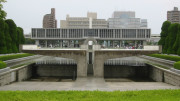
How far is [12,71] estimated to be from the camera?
22.7 m

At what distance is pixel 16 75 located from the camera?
79.5 feet

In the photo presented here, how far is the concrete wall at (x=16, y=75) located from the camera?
798 inches

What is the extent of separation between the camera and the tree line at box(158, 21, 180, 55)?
35.5 meters

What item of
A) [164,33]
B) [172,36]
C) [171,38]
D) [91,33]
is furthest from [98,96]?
[91,33]

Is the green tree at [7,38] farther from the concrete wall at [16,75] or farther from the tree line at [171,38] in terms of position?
the tree line at [171,38]

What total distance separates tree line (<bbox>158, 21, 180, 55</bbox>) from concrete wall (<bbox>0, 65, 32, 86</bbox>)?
24.1m

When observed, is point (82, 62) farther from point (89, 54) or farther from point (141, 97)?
point (141, 97)

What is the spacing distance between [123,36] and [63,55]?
266 feet

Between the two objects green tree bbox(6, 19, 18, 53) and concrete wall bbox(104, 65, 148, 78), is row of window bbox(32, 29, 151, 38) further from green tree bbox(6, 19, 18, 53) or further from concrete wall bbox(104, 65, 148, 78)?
concrete wall bbox(104, 65, 148, 78)

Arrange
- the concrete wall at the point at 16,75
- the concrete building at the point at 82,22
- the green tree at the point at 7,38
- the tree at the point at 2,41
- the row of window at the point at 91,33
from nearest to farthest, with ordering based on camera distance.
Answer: the concrete wall at the point at 16,75, the tree at the point at 2,41, the green tree at the point at 7,38, the row of window at the point at 91,33, the concrete building at the point at 82,22

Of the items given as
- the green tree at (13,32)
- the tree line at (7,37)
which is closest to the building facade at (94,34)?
the tree line at (7,37)

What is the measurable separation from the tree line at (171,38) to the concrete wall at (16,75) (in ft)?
79.1

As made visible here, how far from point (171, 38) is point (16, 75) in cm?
2867

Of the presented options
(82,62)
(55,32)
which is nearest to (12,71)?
(82,62)
